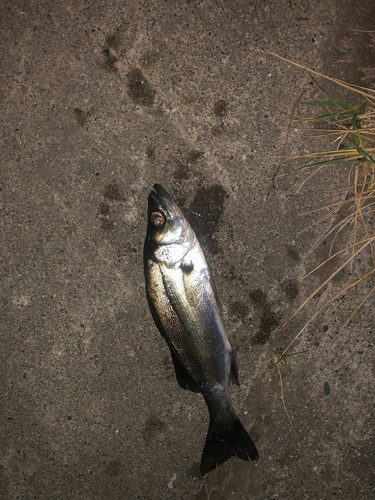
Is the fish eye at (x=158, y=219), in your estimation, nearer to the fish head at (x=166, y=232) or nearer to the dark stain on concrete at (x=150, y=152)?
the fish head at (x=166, y=232)

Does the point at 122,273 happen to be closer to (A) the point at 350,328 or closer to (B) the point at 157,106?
(B) the point at 157,106

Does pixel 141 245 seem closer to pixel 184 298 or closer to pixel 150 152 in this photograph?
pixel 184 298

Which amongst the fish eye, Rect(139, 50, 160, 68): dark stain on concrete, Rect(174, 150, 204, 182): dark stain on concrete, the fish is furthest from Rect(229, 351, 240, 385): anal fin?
Rect(139, 50, 160, 68): dark stain on concrete

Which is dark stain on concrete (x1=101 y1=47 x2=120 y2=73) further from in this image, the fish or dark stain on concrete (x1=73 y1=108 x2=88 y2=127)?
the fish

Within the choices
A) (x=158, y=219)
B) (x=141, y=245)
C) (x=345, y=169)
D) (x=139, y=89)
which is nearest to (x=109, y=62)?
(x=139, y=89)

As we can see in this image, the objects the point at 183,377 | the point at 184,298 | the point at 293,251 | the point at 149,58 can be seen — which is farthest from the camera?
the point at 293,251

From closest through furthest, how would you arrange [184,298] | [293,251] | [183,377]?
[184,298], [183,377], [293,251]
